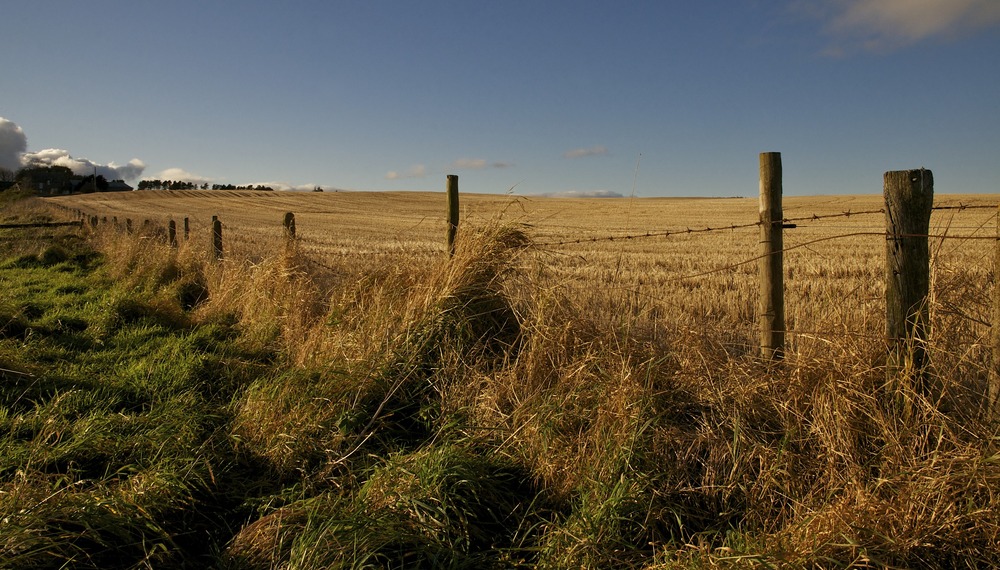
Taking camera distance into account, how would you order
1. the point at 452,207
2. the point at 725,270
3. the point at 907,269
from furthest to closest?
the point at 725,270
the point at 452,207
the point at 907,269

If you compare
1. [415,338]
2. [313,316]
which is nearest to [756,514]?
[415,338]

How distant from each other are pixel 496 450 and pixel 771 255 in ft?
6.98

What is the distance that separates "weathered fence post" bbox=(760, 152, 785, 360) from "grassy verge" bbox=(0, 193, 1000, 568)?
0.27 m

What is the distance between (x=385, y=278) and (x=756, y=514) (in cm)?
383

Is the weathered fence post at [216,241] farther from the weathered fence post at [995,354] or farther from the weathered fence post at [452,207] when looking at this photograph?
the weathered fence post at [995,354]

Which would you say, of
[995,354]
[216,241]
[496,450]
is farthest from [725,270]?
[216,241]

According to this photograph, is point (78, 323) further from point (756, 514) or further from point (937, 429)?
point (937, 429)

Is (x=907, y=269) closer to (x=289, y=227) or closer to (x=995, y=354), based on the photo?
(x=995, y=354)

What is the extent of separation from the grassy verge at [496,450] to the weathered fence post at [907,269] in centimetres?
11

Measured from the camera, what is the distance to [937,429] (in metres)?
2.99

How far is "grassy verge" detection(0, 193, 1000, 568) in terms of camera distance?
8.76 feet

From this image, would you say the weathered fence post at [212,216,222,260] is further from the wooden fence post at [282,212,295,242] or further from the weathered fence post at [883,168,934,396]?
→ the weathered fence post at [883,168,934,396]

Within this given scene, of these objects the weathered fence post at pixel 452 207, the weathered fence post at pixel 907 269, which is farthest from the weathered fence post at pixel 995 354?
the weathered fence post at pixel 452 207

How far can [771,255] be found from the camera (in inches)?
152
